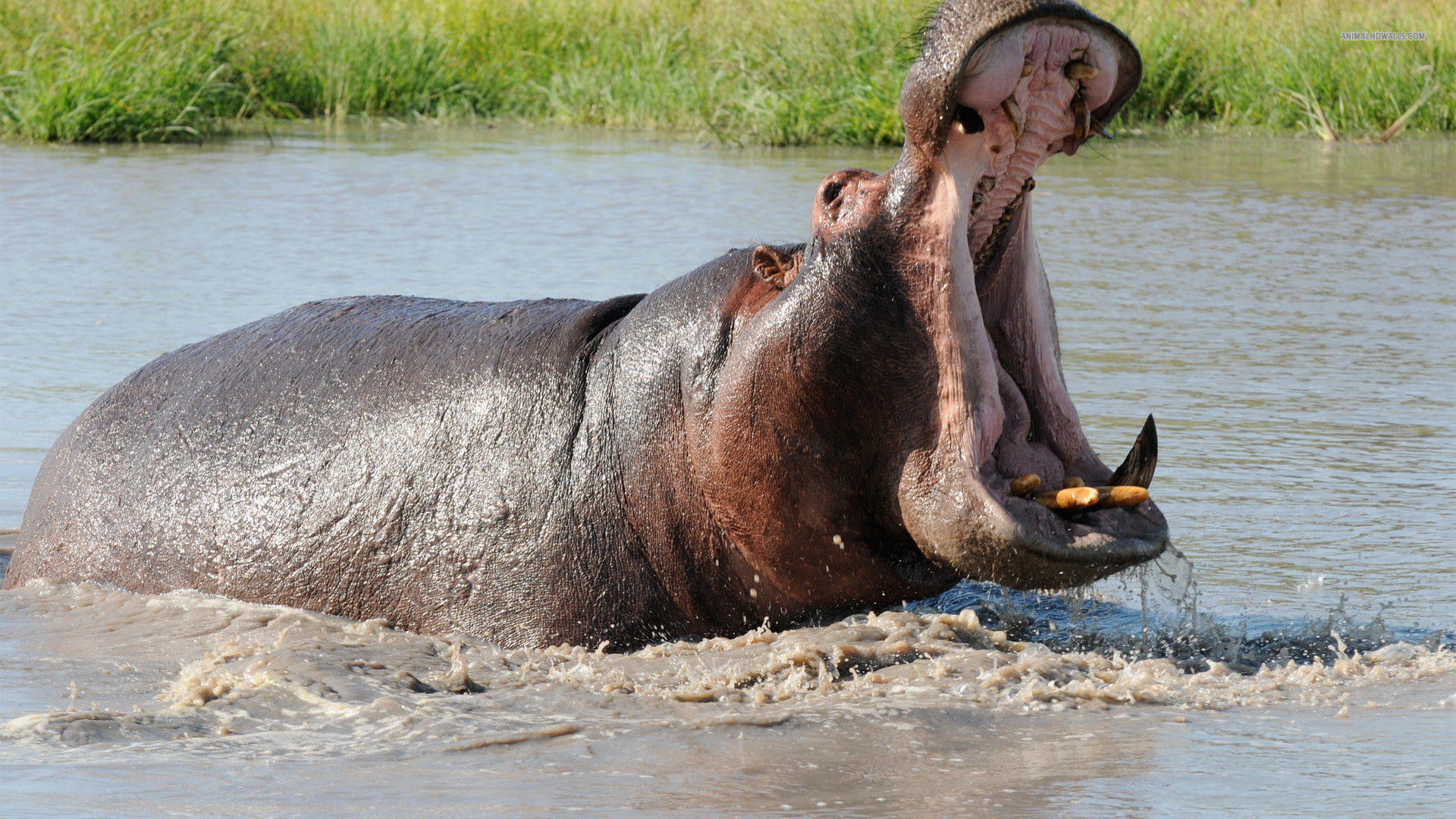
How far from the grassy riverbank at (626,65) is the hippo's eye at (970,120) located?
1244cm

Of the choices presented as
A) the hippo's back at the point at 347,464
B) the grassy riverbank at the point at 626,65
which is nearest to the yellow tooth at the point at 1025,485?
the hippo's back at the point at 347,464

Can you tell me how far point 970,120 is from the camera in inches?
127

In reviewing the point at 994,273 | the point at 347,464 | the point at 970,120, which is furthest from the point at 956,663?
the point at 347,464

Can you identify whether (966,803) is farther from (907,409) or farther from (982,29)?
(982,29)

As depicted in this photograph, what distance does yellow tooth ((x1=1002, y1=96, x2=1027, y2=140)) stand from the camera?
3.17 metres

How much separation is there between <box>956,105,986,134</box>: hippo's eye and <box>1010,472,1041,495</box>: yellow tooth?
62 centimetres

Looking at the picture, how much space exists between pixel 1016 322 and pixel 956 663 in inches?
28.1

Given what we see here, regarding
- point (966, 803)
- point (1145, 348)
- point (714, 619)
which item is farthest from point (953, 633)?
point (1145, 348)

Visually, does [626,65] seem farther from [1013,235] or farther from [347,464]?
[1013,235]

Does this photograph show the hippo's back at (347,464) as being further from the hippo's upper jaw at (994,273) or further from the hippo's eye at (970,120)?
the hippo's eye at (970,120)

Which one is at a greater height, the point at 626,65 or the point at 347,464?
the point at 626,65

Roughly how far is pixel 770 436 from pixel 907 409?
263mm

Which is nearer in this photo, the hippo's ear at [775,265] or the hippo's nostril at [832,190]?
the hippo's nostril at [832,190]

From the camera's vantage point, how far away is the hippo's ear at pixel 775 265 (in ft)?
11.9
